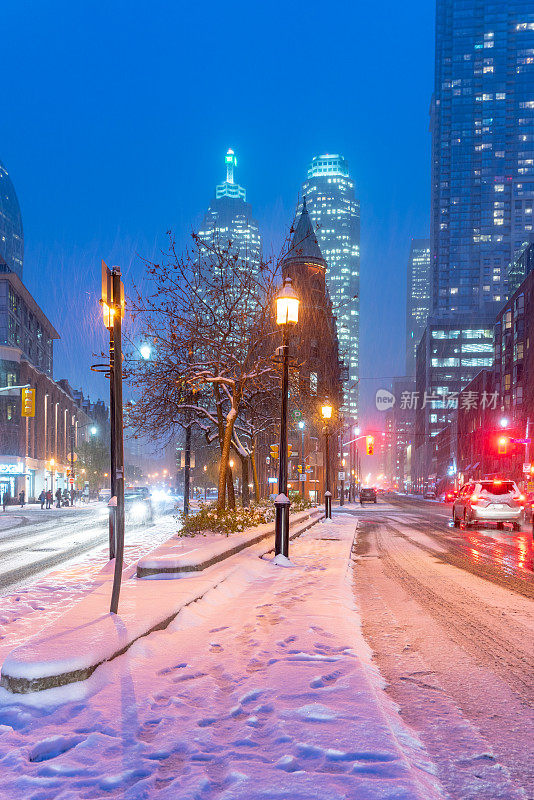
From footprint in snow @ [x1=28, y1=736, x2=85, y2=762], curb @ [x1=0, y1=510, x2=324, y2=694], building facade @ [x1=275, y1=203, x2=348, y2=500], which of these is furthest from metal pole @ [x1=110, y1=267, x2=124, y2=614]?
building facade @ [x1=275, y1=203, x2=348, y2=500]

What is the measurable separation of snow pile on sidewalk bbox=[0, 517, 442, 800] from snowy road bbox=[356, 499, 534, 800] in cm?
25

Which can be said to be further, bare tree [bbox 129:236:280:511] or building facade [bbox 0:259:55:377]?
building facade [bbox 0:259:55:377]

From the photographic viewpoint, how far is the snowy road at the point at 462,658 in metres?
3.81

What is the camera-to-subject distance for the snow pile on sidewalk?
327 centimetres

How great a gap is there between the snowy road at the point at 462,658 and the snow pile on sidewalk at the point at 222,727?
0.25 metres

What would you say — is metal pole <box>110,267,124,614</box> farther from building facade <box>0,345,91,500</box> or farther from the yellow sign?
building facade <box>0,345,91,500</box>

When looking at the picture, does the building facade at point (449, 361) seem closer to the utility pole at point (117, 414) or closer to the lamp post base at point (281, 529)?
the lamp post base at point (281, 529)

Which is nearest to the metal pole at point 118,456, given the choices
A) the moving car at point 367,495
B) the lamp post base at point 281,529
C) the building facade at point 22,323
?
the lamp post base at point 281,529

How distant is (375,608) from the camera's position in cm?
854

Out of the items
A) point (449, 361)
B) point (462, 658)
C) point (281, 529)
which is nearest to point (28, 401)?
point (281, 529)

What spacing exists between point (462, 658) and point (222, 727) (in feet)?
9.48

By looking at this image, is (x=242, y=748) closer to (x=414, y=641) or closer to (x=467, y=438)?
(x=414, y=641)

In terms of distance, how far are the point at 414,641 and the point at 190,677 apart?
260 cm

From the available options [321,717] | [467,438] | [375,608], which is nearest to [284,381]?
[375,608]
